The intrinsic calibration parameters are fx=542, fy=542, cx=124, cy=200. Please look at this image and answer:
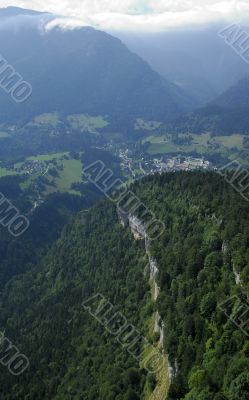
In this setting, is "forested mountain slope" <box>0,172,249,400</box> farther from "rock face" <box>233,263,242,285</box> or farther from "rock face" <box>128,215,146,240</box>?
"rock face" <box>128,215,146,240</box>

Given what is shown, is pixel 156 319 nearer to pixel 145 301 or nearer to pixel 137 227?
pixel 145 301

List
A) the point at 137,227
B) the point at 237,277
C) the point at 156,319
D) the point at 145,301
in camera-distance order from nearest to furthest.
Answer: the point at 237,277, the point at 156,319, the point at 145,301, the point at 137,227

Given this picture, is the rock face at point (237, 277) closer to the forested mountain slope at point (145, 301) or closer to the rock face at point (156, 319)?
the forested mountain slope at point (145, 301)

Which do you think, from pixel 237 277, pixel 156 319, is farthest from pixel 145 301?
pixel 237 277

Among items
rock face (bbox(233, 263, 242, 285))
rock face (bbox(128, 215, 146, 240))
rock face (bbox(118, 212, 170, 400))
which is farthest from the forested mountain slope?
rock face (bbox(128, 215, 146, 240))

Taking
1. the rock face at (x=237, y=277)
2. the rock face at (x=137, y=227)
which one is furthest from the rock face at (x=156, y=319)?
the rock face at (x=237, y=277)

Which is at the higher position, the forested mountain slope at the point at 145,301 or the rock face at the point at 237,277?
the forested mountain slope at the point at 145,301

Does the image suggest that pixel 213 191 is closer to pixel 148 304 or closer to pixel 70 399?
pixel 148 304

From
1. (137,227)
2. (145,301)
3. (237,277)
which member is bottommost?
(237,277)
